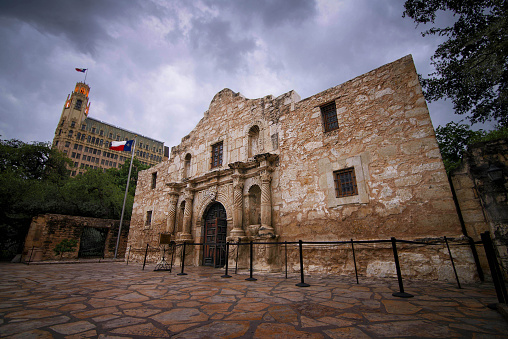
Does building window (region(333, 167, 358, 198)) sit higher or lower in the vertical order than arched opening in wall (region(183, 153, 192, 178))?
lower

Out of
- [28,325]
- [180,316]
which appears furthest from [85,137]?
[180,316]

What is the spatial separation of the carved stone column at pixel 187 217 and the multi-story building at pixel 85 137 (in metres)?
46.9

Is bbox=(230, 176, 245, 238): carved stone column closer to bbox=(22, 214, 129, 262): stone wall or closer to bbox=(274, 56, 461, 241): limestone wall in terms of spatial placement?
bbox=(274, 56, 461, 241): limestone wall

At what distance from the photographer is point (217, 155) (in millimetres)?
10734

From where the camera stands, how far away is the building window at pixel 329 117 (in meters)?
7.47

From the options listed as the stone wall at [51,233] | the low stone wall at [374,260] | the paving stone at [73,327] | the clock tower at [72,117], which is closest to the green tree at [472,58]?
the low stone wall at [374,260]

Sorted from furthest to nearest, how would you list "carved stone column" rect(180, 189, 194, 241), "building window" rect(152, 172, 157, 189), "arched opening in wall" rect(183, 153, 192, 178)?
1. "building window" rect(152, 172, 157, 189)
2. "arched opening in wall" rect(183, 153, 192, 178)
3. "carved stone column" rect(180, 189, 194, 241)

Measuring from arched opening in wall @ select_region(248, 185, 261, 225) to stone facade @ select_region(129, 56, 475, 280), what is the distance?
0.04 meters

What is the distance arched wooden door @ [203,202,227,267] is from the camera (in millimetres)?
9055

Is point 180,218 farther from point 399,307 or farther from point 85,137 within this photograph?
point 85,137

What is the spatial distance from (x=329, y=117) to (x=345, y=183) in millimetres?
2330

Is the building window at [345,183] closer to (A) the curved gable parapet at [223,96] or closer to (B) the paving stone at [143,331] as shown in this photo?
(B) the paving stone at [143,331]

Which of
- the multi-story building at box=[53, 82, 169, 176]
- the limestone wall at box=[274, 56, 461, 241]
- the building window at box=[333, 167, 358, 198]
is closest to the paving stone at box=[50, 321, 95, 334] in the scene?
the limestone wall at box=[274, 56, 461, 241]

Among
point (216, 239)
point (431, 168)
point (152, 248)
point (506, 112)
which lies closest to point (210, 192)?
point (216, 239)
